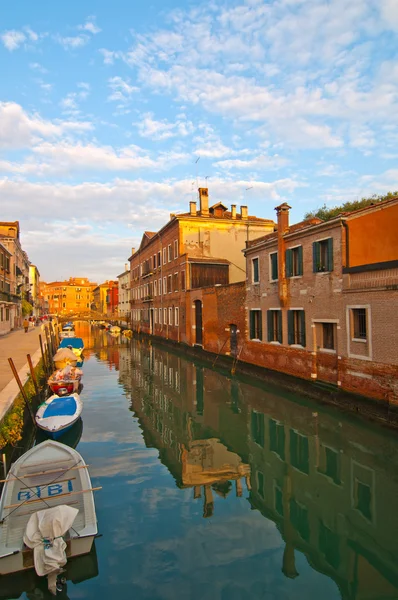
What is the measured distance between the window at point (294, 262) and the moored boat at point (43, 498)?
40.0 ft

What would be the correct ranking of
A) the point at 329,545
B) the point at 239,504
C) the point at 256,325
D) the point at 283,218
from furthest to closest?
1. the point at 256,325
2. the point at 283,218
3. the point at 239,504
4. the point at 329,545

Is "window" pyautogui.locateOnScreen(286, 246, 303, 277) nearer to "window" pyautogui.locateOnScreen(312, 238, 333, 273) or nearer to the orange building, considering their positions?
"window" pyautogui.locateOnScreen(312, 238, 333, 273)

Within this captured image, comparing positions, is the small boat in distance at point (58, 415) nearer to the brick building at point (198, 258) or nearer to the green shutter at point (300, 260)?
the green shutter at point (300, 260)

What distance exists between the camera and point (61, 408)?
39.6ft

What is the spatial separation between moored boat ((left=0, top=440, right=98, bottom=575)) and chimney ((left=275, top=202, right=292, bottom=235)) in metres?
13.3

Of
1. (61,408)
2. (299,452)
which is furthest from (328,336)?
(61,408)

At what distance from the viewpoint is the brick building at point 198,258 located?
100 ft

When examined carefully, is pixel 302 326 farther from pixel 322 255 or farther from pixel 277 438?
pixel 277 438

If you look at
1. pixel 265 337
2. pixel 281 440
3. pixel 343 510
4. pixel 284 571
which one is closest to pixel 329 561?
pixel 284 571

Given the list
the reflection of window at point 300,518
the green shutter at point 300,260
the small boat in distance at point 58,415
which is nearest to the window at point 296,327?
the green shutter at point 300,260

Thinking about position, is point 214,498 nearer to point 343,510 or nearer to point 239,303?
point 343,510

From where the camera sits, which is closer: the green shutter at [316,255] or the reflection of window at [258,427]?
the reflection of window at [258,427]

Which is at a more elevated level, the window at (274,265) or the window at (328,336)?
the window at (274,265)

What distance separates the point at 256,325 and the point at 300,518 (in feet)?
45.6
